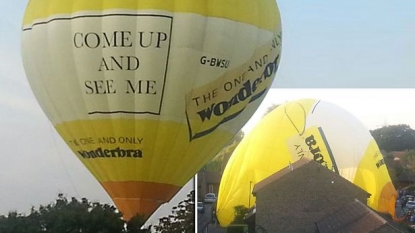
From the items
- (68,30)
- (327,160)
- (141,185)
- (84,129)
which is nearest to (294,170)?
(327,160)

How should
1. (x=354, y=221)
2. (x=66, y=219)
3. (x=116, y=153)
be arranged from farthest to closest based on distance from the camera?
(x=354, y=221) → (x=116, y=153) → (x=66, y=219)

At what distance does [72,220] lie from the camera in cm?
362

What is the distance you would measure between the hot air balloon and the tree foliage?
21cm

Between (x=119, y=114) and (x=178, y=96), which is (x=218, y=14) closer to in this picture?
(x=178, y=96)

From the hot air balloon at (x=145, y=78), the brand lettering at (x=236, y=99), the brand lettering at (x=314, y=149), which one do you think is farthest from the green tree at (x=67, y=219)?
the brand lettering at (x=314, y=149)

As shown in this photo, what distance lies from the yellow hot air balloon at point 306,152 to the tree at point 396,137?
53mm

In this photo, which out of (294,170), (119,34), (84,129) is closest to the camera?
(119,34)

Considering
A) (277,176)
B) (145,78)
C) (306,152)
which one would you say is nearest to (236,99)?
(145,78)

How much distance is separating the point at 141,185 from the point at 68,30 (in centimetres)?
93

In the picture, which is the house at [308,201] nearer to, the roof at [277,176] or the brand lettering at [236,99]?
the roof at [277,176]

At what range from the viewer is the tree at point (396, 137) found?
199 inches

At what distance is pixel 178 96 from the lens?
3828mm

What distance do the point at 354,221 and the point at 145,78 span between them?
177 centimetres

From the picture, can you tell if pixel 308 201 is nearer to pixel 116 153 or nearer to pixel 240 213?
pixel 240 213
